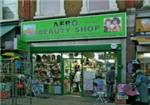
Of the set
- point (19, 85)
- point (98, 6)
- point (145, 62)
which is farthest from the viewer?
point (98, 6)

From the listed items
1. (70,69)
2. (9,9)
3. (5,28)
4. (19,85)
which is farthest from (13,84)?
(9,9)

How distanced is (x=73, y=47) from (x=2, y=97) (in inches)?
295

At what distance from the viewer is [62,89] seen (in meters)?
23.4

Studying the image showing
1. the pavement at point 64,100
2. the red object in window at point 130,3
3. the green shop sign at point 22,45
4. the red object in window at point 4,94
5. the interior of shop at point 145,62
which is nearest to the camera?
the red object in window at point 4,94

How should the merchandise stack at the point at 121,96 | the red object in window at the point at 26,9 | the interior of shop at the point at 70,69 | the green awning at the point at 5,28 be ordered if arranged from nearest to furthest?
the merchandise stack at the point at 121,96
the interior of shop at the point at 70,69
the red object in window at the point at 26,9
the green awning at the point at 5,28

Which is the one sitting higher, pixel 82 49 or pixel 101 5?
pixel 101 5

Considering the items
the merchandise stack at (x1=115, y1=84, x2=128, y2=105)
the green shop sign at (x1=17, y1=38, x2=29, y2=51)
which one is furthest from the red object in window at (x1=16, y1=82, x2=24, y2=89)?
the green shop sign at (x1=17, y1=38, x2=29, y2=51)

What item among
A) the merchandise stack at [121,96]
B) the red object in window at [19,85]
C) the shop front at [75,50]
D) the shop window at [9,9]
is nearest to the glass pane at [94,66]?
the shop front at [75,50]

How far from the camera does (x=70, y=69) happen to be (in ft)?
76.7

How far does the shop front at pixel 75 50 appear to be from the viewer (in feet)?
70.2

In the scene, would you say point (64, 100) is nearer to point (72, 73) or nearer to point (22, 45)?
point (72, 73)

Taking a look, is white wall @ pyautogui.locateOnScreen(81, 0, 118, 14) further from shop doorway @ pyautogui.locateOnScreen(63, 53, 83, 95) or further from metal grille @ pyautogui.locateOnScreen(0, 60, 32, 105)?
metal grille @ pyautogui.locateOnScreen(0, 60, 32, 105)

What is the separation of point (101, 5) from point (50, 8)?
3.40 metres

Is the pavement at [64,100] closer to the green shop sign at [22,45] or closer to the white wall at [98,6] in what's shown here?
the green shop sign at [22,45]
